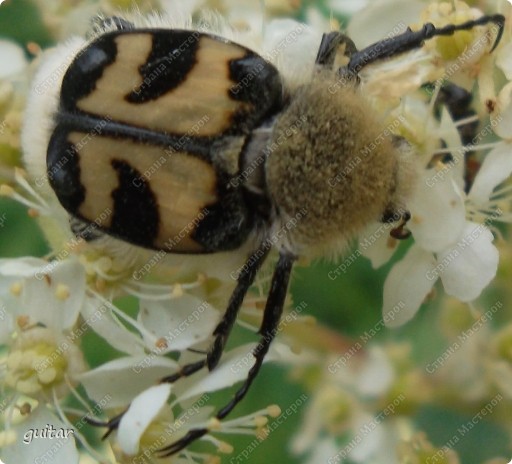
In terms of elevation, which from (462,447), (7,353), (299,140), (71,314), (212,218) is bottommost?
(462,447)

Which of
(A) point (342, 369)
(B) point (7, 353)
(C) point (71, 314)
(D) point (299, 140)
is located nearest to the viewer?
(D) point (299, 140)

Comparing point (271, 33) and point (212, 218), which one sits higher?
point (271, 33)

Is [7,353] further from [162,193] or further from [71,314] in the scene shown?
[162,193]

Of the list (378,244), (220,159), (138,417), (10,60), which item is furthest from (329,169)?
(10,60)

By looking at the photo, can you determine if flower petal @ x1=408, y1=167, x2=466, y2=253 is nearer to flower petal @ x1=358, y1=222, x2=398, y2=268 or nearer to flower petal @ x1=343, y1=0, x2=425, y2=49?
flower petal @ x1=358, y1=222, x2=398, y2=268

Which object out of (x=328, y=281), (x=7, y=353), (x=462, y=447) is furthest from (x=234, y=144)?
(x=462, y=447)

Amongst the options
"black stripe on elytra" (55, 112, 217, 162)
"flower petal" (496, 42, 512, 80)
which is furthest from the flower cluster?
"black stripe on elytra" (55, 112, 217, 162)

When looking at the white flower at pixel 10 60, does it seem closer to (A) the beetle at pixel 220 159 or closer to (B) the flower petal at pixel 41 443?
(A) the beetle at pixel 220 159
